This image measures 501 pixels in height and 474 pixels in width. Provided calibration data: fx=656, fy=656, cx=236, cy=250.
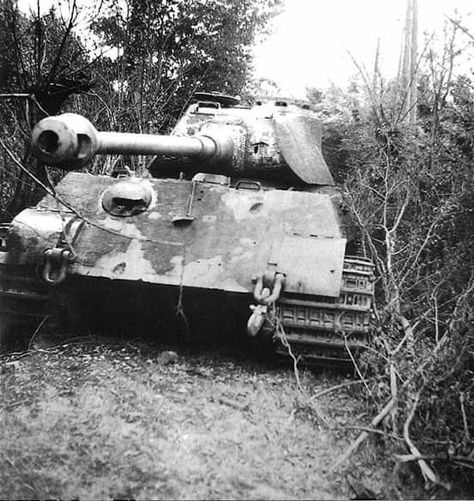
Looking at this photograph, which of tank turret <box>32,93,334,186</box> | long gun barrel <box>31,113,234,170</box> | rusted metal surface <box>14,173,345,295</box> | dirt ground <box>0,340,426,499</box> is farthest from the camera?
tank turret <box>32,93,334,186</box>

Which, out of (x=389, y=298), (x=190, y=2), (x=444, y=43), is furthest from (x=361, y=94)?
(x=389, y=298)

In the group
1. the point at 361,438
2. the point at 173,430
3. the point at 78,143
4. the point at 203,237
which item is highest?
the point at 78,143

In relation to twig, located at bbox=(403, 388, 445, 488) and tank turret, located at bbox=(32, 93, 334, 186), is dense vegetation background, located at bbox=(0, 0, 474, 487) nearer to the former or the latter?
twig, located at bbox=(403, 388, 445, 488)

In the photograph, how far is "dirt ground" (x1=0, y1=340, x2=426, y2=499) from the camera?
353 centimetres

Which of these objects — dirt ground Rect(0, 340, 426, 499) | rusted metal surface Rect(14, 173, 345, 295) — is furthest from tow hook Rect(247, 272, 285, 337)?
dirt ground Rect(0, 340, 426, 499)

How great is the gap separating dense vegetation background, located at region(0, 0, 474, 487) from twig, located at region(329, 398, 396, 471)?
0.02m

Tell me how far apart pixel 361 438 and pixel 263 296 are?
1.48 m

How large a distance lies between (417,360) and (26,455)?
2.80 m

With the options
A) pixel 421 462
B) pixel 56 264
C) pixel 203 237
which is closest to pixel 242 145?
pixel 203 237

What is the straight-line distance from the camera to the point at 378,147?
9.88m

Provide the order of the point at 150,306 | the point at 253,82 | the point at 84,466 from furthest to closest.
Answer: the point at 253,82 → the point at 150,306 → the point at 84,466

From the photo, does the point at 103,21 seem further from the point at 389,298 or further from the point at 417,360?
the point at 417,360

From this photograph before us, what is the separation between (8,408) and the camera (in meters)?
4.53

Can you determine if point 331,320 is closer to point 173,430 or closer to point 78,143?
point 173,430
